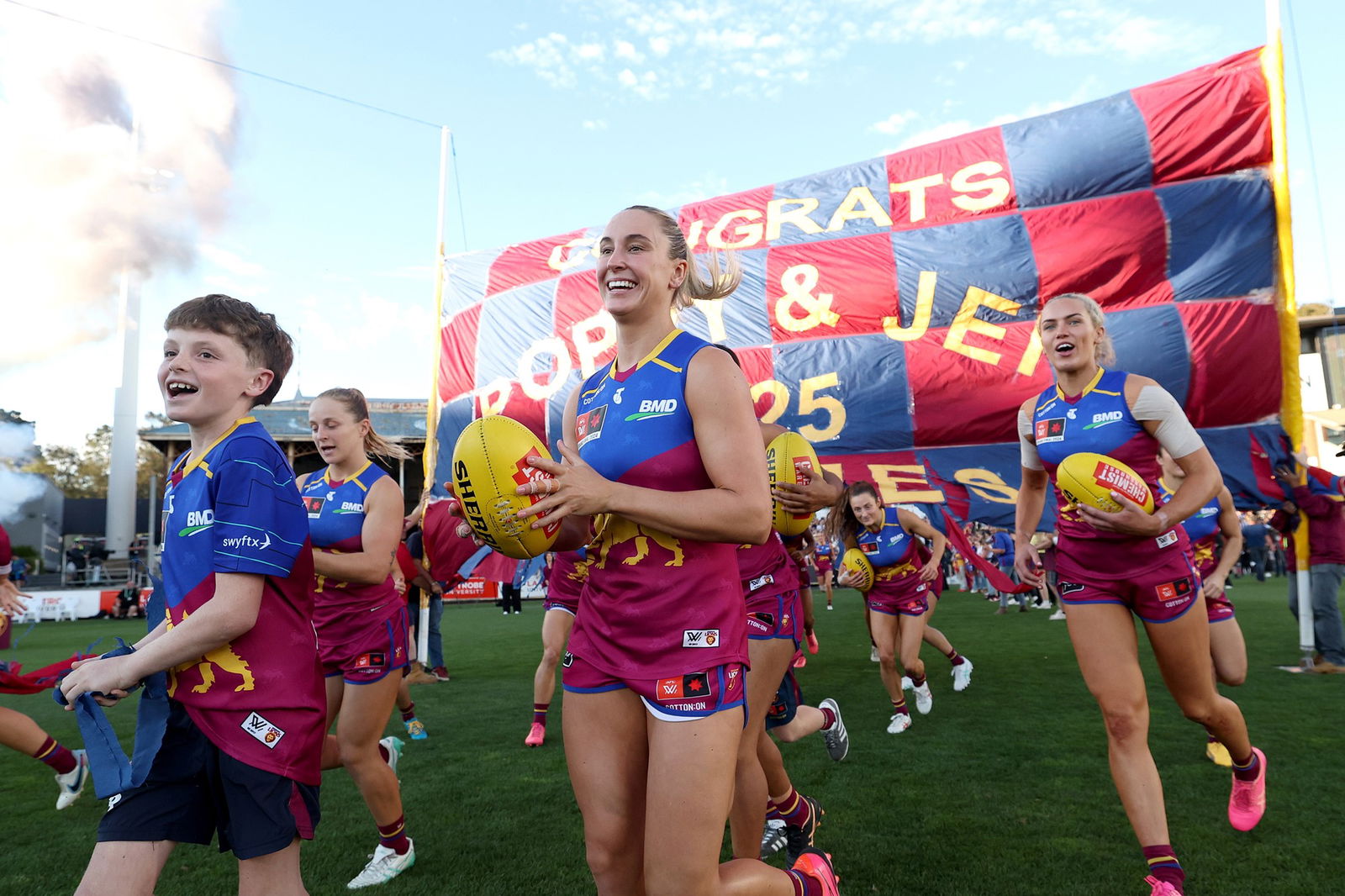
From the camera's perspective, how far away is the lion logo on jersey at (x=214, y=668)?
2.26m

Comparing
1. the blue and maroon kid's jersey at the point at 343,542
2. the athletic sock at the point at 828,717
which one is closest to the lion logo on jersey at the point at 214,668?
the blue and maroon kid's jersey at the point at 343,542

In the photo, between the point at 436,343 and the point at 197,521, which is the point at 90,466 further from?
the point at 197,521

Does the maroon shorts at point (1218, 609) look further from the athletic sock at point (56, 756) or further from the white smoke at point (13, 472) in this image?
the white smoke at point (13, 472)

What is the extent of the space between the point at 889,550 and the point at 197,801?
6.63 metres

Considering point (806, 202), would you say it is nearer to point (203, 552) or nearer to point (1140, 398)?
point (1140, 398)

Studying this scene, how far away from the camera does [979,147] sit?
9.95 meters

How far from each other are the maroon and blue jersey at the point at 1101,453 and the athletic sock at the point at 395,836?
136 inches

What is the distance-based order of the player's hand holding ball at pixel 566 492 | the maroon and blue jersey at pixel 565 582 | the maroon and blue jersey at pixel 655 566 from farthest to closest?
the maroon and blue jersey at pixel 565 582, the maroon and blue jersey at pixel 655 566, the player's hand holding ball at pixel 566 492

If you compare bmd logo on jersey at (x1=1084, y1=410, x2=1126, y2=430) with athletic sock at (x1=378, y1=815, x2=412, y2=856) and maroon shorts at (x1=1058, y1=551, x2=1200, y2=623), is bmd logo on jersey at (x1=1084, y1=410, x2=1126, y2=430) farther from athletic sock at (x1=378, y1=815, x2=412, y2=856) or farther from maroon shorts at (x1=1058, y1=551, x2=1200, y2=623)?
athletic sock at (x1=378, y1=815, x2=412, y2=856)

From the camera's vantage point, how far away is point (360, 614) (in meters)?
4.31

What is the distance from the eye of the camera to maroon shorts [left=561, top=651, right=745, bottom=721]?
2168 mm

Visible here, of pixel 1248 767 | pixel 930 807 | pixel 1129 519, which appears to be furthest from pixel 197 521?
pixel 1248 767

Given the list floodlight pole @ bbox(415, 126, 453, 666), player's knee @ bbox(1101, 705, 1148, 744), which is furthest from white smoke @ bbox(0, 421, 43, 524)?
player's knee @ bbox(1101, 705, 1148, 744)

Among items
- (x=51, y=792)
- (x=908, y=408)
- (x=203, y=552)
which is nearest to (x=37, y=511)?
(x=51, y=792)
